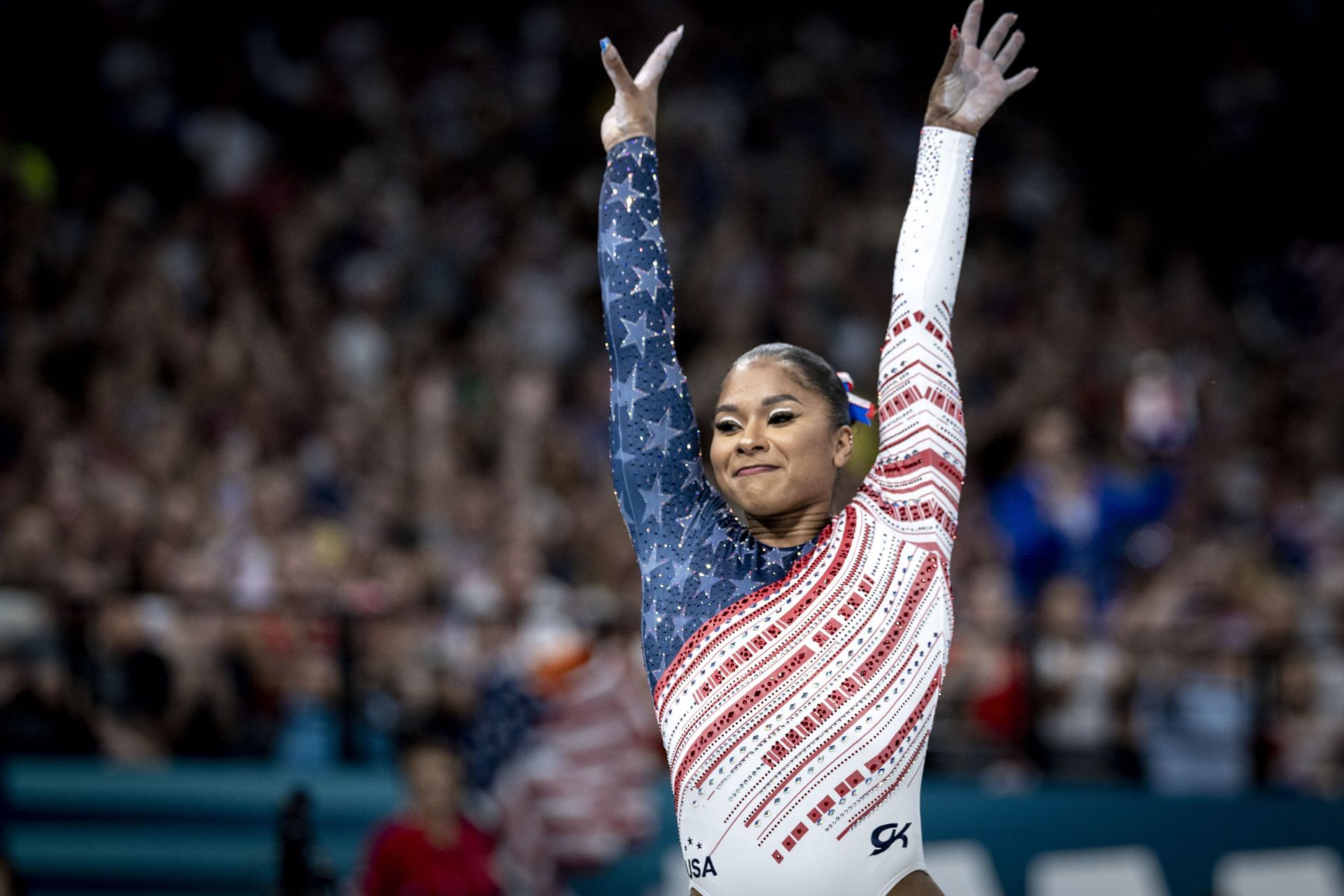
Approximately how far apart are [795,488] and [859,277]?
23.4 feet

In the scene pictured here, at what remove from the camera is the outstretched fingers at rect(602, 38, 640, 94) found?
9.77 feet

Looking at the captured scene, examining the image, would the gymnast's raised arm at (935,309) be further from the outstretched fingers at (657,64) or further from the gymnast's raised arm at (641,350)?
the outstretched fingers at (657,64)

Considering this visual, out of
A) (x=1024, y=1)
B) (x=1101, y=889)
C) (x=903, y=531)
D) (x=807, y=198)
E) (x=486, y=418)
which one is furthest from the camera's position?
(x=807, y=198)

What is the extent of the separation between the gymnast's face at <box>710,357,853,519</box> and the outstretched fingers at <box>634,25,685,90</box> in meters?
0.55

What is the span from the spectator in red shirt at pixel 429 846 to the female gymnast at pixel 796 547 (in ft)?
11.6

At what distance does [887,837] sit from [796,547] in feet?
1.65

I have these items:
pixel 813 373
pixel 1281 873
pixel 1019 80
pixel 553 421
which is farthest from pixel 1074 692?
pixel 813 373

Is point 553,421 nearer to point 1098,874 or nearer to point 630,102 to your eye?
point 1098,874

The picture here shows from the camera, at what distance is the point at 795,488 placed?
9.34 feet

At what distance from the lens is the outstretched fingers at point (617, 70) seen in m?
2.98

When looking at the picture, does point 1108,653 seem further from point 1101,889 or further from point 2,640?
point 2,640

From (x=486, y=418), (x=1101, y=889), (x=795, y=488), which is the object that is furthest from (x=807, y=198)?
(x=795, y=488)

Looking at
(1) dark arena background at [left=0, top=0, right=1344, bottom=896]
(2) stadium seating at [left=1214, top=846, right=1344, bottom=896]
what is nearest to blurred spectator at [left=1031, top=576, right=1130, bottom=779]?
(1) dark arena background at [left=0, top=0, right=1344, bottom=896]

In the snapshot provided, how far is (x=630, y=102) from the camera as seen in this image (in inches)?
119
